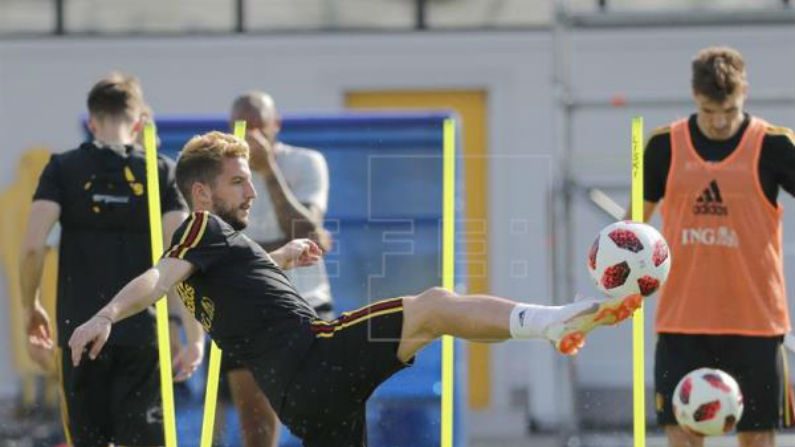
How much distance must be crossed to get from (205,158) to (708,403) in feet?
7.71

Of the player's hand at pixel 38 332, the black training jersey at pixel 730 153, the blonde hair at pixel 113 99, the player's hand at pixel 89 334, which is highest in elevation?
the blonde hair at pixel 113 99

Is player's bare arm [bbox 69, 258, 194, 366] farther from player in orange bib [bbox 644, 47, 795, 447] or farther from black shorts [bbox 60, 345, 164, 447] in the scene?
player in orange bib [bbox 644, 47, 795, 447]

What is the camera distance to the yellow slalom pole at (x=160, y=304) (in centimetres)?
814

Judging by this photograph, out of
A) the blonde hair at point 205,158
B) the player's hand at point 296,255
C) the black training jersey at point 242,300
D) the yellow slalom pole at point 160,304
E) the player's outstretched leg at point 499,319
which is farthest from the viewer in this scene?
the yellow slalom pole at point 160,304

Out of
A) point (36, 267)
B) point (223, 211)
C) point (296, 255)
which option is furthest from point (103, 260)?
point (223, 211)

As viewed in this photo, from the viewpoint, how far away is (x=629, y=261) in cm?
670

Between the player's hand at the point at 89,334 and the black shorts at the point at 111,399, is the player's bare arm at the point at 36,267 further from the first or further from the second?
the player's hand at the point at 89,334

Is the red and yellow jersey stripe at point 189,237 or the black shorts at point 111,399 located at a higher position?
the red and yellow jersey stripe at point 189,237

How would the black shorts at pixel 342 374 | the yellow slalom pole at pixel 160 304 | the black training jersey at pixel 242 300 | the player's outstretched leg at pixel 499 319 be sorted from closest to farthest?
the player's outstretched leg at pixel 499 319
the black shorts at pixel 342 374
the black training jersey at pixel 242 300
the yellow slalom pole at pixel 160 304

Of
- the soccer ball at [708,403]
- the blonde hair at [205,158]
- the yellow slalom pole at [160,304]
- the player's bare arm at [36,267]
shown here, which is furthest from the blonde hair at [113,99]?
the soccer ball at [708,403]

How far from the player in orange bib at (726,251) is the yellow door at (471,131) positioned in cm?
689

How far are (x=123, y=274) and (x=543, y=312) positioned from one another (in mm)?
2778

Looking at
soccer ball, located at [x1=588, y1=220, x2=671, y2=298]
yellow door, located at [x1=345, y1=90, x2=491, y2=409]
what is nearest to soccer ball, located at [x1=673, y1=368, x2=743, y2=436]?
soccer ball, located at [x1=588, y1=220, x2=671, y2=298]

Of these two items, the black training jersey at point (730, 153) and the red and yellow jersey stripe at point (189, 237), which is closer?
the red and yellow jersey stripe at point (189, 237)
